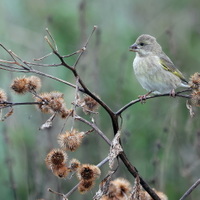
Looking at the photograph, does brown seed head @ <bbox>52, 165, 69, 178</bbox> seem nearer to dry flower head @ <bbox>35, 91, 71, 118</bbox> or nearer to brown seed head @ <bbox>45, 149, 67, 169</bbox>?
brown seed head @ <bbox>45, 149, 67, 169</bbox>

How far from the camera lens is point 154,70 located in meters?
5.68

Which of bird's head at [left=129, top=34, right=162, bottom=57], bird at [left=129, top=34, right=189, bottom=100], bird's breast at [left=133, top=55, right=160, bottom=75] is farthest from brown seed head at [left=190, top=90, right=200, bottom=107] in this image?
bird's head at [left=129, top=34, right=162, bottom=57]

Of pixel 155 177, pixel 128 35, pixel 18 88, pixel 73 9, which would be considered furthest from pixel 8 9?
pixel 18 88

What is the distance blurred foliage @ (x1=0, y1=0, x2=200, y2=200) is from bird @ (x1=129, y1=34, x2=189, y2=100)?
282 millimetres

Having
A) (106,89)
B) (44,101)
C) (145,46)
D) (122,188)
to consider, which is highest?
(106,89)

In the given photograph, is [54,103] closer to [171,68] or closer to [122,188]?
[122,188]

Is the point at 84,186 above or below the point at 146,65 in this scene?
below

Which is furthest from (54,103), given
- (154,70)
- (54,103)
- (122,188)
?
(154,70)

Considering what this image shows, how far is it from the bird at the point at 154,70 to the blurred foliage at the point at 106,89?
282 mm

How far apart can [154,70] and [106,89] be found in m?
2.03

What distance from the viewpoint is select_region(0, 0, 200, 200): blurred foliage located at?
6.29 metres

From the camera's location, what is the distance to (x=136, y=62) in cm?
584

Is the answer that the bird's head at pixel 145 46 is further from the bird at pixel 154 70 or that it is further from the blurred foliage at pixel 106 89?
the blurred foliage at pixel 106 89

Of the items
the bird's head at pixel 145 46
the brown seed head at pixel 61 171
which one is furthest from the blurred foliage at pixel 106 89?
the brown seed head at pixel 61 171
